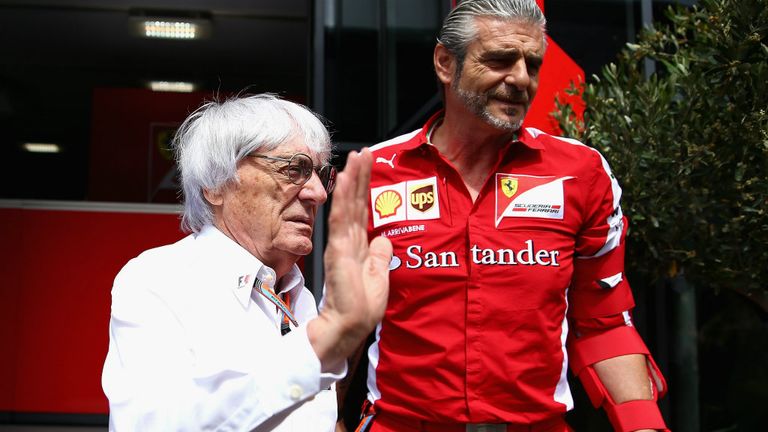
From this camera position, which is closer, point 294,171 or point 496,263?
point 294,171

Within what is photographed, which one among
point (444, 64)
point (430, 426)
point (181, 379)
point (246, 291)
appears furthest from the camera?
point (444, 64)

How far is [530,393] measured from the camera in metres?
1.95

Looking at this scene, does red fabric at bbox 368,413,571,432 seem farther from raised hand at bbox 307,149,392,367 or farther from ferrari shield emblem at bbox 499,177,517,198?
raised hand at bbox 307,149,392,367

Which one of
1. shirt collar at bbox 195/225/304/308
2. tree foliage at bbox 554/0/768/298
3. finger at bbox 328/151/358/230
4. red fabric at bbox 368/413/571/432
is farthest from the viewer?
tree foliage at bbox 554/0/768/298

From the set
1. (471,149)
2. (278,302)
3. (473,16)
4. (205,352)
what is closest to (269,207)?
(278,302)

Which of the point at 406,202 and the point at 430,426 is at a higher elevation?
the point at 406,202

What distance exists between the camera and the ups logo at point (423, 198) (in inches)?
81.4

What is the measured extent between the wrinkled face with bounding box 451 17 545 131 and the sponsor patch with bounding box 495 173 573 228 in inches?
5.4

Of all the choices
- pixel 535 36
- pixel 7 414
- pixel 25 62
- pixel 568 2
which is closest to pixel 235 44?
pixel 25 62

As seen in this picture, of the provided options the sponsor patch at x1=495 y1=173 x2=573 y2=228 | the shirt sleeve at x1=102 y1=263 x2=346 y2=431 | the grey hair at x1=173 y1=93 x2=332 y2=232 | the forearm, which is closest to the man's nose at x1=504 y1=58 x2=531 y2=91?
the sponsor patch at x1=495 y1=173 x2=573 y2=228

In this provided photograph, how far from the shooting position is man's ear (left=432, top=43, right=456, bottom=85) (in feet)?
7.16

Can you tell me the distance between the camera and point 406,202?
208 cm

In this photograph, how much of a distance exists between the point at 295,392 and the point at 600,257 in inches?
45.6

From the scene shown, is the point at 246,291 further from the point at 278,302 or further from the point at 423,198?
the point at 423,198
